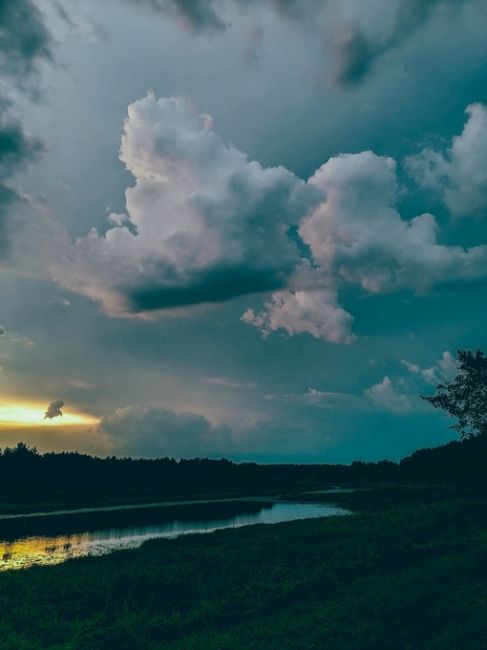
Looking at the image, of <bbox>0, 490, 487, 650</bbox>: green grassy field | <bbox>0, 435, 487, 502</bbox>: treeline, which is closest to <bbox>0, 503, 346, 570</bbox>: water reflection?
<bbox>0, 490, 487, 650</bbox>: green grassy field

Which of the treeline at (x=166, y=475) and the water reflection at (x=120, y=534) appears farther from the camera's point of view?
the treeline at (x=166, y=475)

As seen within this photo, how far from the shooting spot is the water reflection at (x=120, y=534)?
45688 millimetres

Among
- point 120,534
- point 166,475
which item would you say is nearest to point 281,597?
point 120,534

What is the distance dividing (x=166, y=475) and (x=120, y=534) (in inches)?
4926

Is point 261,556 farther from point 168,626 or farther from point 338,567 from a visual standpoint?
point 168,626

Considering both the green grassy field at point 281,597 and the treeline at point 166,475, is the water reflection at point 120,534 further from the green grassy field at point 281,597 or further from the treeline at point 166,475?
the treeline at point 166,475

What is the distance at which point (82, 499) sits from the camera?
4358 inches

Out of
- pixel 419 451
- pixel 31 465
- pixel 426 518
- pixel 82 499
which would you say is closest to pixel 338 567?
pixel 426 518

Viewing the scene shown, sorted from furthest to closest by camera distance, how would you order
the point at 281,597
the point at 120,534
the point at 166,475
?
the point at 166,475 → the point at 120,534 → the point at 281,597

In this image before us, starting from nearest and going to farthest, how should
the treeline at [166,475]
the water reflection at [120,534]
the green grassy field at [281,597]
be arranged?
the green grassy field at [281,597] → the water reflection at [120,534] → the treeline at [166,475]

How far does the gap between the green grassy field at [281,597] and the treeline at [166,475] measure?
6578cm

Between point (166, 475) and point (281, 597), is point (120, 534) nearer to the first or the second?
point (281, 597)

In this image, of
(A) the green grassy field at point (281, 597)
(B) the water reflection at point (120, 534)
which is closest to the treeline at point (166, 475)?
(B) the water reflection at point (120, 534)

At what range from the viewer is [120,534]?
60156 mm
